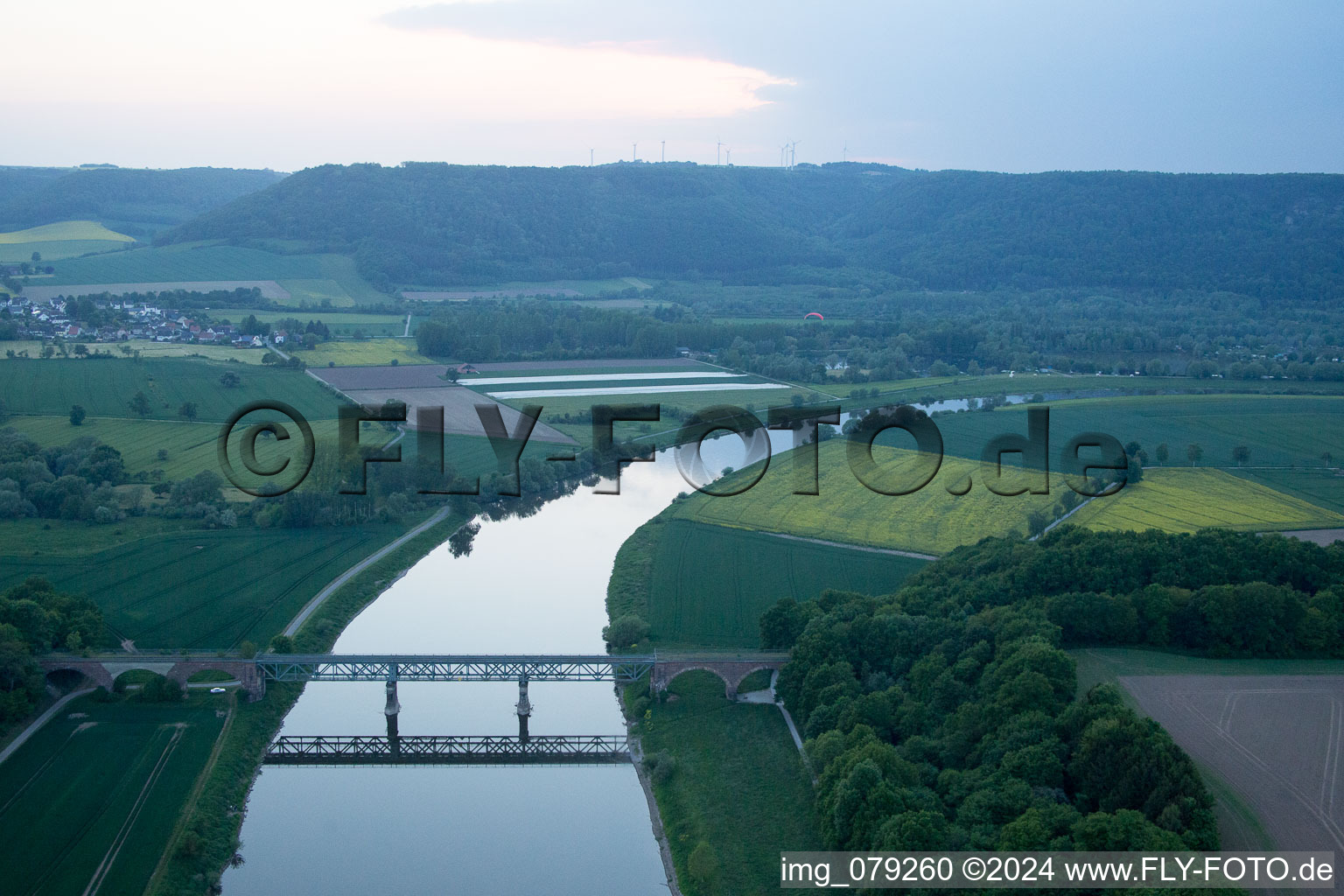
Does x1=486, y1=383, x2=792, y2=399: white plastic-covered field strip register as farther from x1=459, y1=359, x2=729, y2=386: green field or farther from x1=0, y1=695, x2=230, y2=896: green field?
x1=0, y1=695, x2=230, y2=896: green field

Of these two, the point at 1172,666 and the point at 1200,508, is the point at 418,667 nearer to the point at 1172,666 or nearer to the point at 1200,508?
the point at 1172,666

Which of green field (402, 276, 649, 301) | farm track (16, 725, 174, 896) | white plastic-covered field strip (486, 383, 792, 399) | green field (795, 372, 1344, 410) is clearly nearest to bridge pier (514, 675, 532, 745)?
farm track (16, 725, 174, 896)

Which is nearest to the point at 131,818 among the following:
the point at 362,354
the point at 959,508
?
the point at 959,508

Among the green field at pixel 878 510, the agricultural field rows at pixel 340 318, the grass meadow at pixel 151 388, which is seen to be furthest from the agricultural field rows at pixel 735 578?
the agricultural field rows at pixel 340 318

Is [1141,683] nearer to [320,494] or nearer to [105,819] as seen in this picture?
[105,819]

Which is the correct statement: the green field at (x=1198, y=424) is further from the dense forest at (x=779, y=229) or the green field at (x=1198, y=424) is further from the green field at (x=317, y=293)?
the dense forest at (x=779, y=229)

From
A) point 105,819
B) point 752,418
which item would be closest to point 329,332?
point 752,418
